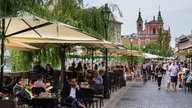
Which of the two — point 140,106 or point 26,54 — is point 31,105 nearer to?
point 140,106

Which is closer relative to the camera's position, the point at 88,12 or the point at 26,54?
the point at 88,12

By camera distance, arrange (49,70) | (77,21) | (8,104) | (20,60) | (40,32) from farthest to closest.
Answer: (20,60), (49,70), (77,21), (40,32), (8,104)

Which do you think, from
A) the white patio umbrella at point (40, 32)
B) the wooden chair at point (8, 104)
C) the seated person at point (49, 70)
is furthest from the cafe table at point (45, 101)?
the seated person at point (49, 70)

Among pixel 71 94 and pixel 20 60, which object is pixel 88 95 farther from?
pixel 20 60

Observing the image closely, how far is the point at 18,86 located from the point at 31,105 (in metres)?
0.76

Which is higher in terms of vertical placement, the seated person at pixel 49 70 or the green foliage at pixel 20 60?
the green foliage at pixel 20 60

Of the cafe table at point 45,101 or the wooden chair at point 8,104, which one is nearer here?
the wooden chair at point 8,104

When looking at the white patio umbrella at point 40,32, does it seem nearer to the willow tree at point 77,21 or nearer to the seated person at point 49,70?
the willow tree at point 77,21

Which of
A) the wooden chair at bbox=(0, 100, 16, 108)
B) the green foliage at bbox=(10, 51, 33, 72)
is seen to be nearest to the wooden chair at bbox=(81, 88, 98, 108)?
the wooden chair at bbox=(0, 100, 16, 108)

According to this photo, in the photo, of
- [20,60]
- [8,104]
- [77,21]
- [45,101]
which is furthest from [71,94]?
[20,60]

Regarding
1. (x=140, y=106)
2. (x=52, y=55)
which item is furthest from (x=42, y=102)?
(x=52, y=55)

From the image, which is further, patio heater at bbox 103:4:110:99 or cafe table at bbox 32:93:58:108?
patio heater at bbox 103:4:110:99

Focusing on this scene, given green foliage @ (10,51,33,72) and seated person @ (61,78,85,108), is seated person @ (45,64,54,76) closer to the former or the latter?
green foliage @ (10,51,33,72)

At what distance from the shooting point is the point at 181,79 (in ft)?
87.2
